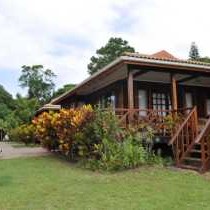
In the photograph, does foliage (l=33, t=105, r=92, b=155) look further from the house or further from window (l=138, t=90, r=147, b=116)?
window (l=138, t=90, r=147, b=116)

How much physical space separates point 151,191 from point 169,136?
584cm

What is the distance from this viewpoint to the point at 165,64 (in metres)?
15.0

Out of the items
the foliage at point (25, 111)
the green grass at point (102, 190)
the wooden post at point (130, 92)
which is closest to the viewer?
→ the green grass at point (102, 190)

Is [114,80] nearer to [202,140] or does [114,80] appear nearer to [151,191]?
[202,140]

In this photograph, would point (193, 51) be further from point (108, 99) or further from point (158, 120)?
point (158, 120)

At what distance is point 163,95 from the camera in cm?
1980

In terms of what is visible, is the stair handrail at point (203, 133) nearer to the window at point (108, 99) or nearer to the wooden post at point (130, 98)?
the wooden post at point (130, 98)

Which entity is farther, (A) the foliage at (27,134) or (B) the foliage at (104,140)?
(A) the foliage at (27,134)

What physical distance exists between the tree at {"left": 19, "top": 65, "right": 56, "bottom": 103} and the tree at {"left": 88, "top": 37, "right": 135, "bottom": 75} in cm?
1496

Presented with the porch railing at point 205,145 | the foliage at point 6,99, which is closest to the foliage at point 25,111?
the foliage at point 6,99

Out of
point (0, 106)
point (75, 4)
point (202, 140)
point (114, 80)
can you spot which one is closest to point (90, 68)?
point (0, 106)

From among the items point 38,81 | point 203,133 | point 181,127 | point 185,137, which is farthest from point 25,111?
point 38,81

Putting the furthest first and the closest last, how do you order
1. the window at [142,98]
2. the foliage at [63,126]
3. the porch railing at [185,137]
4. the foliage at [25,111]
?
1. the foliage at [25,111]
2. the window at [142,98]
3. the foliage at [63,126]
4. the porch railing at [185,137]

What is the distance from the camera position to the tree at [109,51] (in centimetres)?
6125
